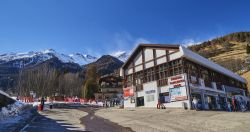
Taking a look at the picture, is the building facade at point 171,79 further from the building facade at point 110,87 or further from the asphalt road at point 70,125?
the building facade at point 110,87

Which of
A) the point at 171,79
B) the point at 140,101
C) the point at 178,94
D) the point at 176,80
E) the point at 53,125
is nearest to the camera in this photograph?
the point at 53,125

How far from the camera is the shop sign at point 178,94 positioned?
112 feet

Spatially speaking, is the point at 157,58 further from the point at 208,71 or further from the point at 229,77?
the point at 229,77

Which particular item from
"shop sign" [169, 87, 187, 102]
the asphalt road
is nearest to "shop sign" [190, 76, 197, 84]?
"shop sign" [169, 87, 187, 102]

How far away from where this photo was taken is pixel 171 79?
3650cm

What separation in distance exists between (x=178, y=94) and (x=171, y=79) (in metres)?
2.53

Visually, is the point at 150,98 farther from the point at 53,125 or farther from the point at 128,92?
the point at 53,125

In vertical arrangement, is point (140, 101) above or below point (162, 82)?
below

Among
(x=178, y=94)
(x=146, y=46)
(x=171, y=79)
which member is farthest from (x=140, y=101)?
(x=178, y=94)

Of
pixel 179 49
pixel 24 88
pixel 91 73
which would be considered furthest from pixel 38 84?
pixel 179 49

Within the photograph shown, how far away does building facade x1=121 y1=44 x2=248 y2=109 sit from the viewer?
3512cm

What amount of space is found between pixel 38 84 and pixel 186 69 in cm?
5969

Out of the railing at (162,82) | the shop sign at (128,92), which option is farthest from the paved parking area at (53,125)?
the shop sign at (128,92)

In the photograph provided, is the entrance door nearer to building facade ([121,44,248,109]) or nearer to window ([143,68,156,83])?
building facade ([121,44,248,109])
